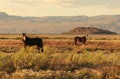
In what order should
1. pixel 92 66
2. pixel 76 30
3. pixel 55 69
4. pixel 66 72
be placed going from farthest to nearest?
1. pixel 76 30
2. pixel 92 66
3. pixel 55 69
4. pixel 66 72

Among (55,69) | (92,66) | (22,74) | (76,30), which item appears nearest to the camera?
(22,74)

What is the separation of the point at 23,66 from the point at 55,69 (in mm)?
1651

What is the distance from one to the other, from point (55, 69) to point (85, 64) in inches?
91.1

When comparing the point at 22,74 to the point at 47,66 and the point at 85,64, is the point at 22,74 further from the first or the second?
the point at 85,64

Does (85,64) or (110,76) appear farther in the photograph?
(85,64)

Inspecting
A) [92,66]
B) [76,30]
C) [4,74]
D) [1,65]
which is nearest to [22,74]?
[4,74]

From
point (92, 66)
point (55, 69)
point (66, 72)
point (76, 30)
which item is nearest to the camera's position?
point (66, 72)

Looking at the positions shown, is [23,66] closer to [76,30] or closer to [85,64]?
[85,64]

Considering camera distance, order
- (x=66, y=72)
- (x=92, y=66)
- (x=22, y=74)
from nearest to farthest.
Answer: (x=22, y=74)
(x=66, y=72)
(x=92, y=66)

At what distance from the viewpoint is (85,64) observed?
18.1m

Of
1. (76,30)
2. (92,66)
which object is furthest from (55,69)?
(76,30)

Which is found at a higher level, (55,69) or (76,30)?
(55,69)

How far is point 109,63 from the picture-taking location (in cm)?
1820

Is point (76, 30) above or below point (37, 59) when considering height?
below
